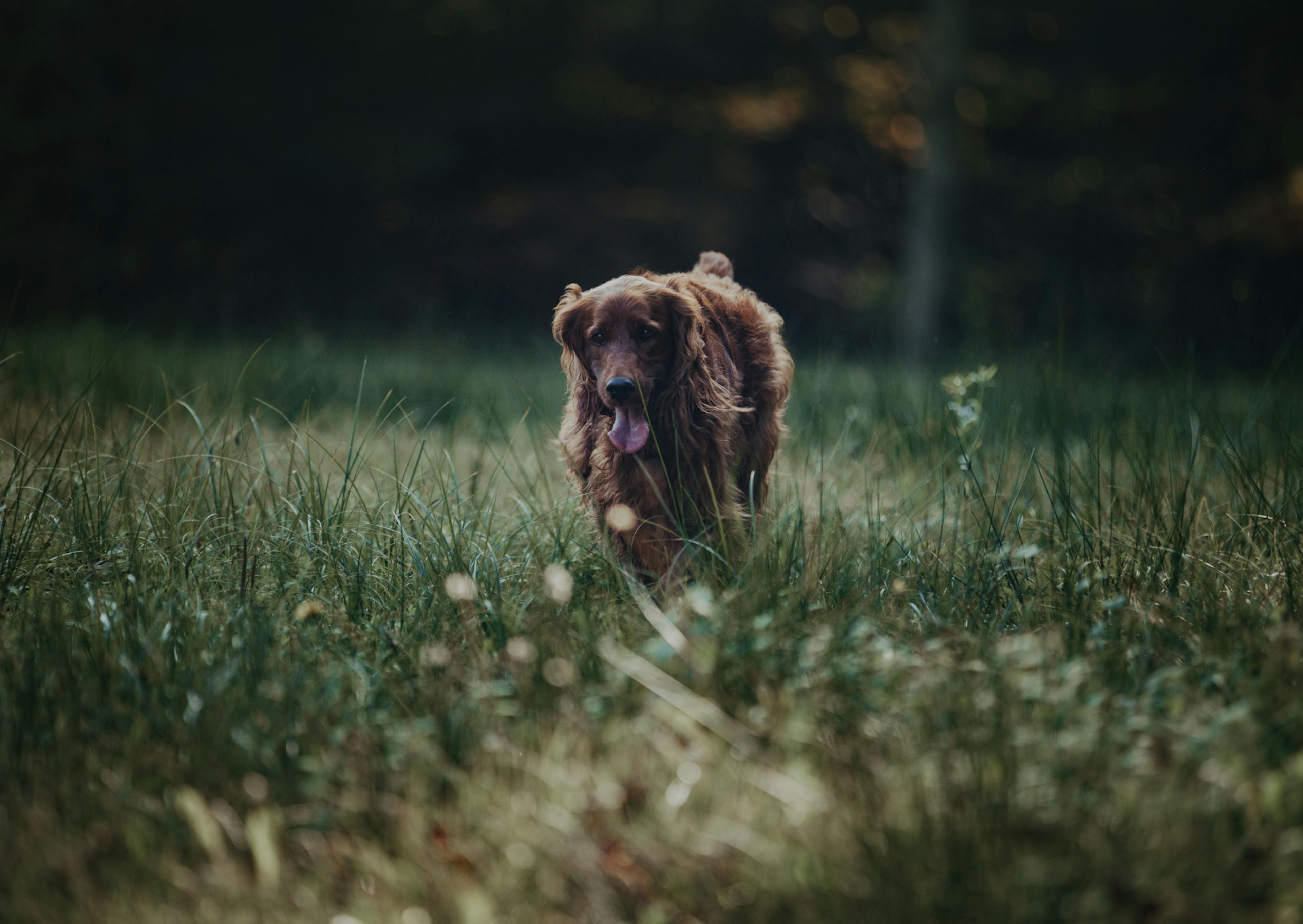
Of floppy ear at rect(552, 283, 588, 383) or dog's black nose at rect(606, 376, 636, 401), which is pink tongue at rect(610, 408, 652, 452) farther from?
floppy ear at rect(552, 283, 588, 383)

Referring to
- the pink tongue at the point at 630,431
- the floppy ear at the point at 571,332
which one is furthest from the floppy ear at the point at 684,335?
the floppy ear at the point at 571,332

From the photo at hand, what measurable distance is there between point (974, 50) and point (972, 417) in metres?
9.04

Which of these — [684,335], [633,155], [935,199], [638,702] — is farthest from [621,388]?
[633,155]

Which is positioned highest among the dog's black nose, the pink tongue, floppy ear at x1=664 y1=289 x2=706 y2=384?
floppy ear at x1=664 y1=289 x2=706 y2=384

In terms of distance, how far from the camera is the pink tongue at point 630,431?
8.39ft

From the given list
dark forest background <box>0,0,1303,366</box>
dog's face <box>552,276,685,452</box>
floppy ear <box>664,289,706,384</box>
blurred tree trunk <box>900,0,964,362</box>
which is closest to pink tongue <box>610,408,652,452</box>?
dog's face <box>552,276,685,452</box>

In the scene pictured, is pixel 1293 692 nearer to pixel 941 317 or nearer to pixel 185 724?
pixel 185 724

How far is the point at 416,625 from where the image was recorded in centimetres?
225

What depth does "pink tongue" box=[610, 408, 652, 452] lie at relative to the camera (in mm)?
2557

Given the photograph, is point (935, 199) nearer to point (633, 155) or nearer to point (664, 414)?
point (633, 155)

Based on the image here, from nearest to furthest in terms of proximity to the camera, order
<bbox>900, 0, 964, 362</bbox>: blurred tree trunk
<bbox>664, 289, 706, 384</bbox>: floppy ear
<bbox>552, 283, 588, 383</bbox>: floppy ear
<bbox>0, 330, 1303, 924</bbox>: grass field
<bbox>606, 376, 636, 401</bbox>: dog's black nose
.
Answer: <bbox>0, 330, 1303, 924</bbox>: grass field → <bbox>606, 376, 636, 401</bbox>: dog's black nose → <bbox>664, 289, 706, 384</bbox>: floppy ear → <bbox>552, 283, 588, 383</bbox>: floppy ear → <bbox>900, 0, 964, 362</bbox>: blurred tree trunk

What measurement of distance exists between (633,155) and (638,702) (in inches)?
418

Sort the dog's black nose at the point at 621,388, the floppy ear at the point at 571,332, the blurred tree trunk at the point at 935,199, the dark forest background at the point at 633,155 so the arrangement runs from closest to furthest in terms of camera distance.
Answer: the dog's black nose at the point at 621,388, the floppy ear at the point at 571,332, the blurred tree trunk at the point at 935,199, the dark forest background at the point at 633,155

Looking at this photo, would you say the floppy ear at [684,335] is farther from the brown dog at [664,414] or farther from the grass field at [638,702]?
the grass field at [638,702]
